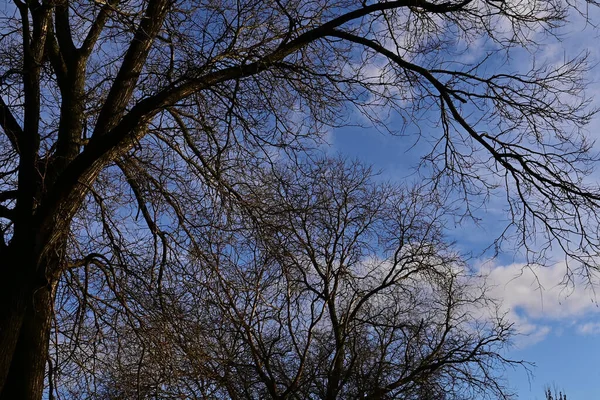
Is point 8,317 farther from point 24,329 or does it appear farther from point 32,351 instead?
point 32,351

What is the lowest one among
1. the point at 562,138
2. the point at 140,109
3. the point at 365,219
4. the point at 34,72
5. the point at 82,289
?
the point at 82,289

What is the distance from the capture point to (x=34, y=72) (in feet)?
20.9

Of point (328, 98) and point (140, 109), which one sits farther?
point (328, 98)

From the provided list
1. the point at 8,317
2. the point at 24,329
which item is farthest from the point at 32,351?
the point at 8,317

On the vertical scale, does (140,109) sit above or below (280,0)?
below

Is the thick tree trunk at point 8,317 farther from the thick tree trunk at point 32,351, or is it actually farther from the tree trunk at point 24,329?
the thick tree trunk at point 32,351

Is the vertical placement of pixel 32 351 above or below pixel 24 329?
below

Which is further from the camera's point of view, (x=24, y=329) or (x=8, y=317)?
(x=24, y=329)

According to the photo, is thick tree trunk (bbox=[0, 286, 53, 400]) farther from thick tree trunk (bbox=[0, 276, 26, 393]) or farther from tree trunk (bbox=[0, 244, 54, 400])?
thick tree trunk (bbox=[0, 276, 26, 393])

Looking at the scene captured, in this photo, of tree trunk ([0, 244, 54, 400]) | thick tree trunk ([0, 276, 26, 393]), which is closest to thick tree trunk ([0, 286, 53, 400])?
tree trunk ([0, 244, 54, 400])

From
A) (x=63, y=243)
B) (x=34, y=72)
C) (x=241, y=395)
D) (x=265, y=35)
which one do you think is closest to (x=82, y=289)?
(x=63, y=243)

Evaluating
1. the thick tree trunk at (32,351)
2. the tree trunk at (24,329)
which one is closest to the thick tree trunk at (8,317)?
the tree trunk at (24,329)

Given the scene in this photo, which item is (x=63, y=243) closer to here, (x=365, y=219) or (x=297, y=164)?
(x=297, y=164)

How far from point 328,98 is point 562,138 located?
2.25 metres
